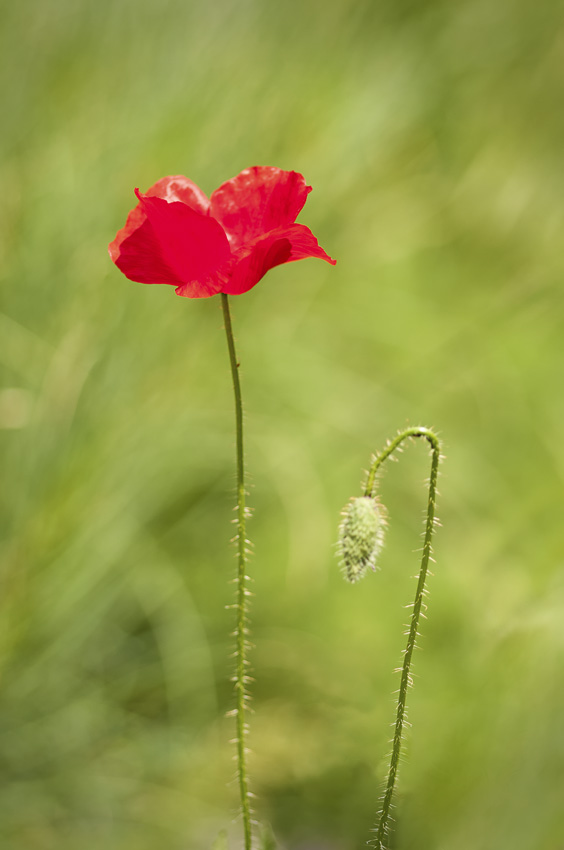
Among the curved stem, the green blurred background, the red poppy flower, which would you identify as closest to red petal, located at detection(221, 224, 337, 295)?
the red poppy flower

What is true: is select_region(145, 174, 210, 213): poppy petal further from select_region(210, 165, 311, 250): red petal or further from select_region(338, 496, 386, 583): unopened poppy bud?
select_region(338, 496, 386, 583): unopened poppy bud

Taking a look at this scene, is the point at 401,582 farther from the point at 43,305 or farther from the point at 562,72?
the point at 562,72

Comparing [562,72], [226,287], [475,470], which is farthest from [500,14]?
[226,287]

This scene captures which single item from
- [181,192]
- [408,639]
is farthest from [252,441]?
A: [408,639]

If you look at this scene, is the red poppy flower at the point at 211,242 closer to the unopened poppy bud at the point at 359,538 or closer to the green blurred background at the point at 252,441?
the unopened poppy bud at the point at 359,538

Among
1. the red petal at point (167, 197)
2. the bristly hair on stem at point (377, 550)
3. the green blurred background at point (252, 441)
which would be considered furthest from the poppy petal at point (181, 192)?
the green blurred background at point (252, 441)

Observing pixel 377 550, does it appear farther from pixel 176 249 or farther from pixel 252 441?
pixel 252 441

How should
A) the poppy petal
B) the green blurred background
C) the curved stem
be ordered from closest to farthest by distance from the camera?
the curved stem
the poppy petal
the green blurred background
